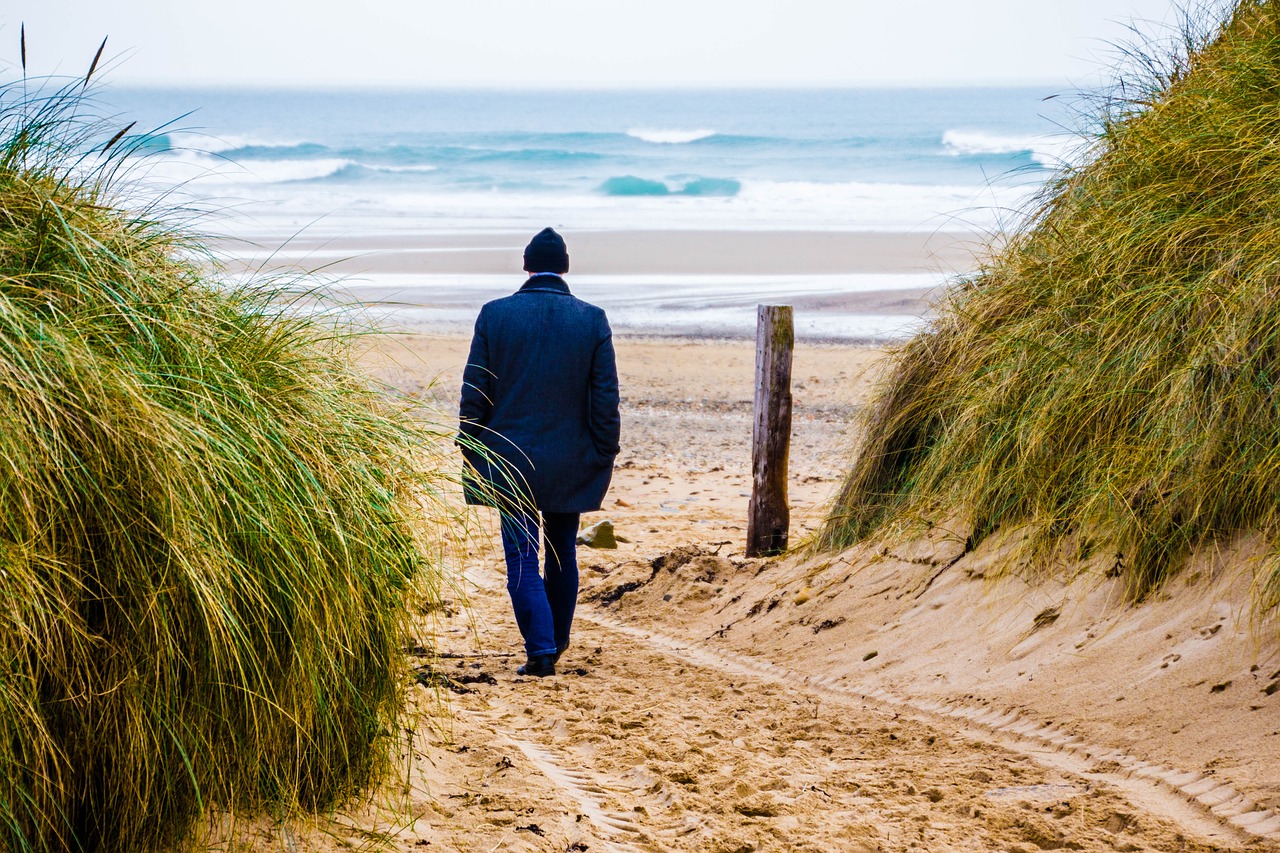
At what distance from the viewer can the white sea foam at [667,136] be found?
216 ft

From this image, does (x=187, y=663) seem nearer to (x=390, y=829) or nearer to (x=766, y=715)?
(x=390, y=829)

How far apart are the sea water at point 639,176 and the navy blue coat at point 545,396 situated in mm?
1507

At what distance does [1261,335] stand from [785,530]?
312 cm

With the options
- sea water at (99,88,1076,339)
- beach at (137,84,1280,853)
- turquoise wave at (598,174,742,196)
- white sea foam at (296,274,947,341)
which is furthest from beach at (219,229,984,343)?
turquoise wave at (598,174,742,196)

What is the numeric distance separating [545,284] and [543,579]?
1.39 metres

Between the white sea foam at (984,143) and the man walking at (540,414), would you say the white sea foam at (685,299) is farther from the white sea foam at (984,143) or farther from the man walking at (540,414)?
the white sea foam at (984,143)

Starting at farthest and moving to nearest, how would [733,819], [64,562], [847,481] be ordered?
[847,481]
[733,819]
[64,562]

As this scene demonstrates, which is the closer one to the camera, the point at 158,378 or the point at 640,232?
the point at 158,378

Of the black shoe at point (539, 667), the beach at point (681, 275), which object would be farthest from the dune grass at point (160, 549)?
the beach at point (681, 275)

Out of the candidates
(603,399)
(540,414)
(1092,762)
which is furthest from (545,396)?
(1092,762)

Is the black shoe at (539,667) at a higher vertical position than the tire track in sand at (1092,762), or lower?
lower

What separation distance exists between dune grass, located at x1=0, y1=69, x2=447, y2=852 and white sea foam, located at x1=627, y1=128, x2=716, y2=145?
6251cm

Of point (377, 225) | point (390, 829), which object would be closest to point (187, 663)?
point (390, 829)

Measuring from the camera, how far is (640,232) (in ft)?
105
